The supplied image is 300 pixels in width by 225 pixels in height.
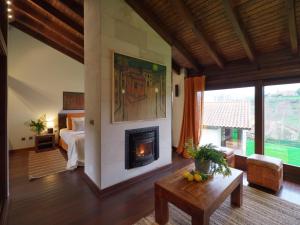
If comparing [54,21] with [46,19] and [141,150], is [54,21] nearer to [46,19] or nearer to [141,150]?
[46,19]

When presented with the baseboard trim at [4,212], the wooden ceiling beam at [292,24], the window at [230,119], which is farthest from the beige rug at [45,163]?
the wooden ceiling beam at [292,24]

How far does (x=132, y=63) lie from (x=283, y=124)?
316 cm

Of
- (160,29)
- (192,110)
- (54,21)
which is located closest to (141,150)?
(192,110)

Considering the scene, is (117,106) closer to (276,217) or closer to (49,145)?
(276,217)

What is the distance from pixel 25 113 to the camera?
16.1 feet

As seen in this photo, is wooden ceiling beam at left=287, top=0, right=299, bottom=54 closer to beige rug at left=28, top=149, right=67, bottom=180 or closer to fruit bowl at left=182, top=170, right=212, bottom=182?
fruit bowl at left=182, top=170, right=212, bottom=182

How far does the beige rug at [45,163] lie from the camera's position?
3.12 meters

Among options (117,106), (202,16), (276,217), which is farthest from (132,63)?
(276,217)

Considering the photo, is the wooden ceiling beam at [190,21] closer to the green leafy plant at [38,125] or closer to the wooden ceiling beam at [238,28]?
the wooden ceiling beam at [238,28]

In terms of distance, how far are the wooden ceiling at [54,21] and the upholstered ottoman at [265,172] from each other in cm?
452

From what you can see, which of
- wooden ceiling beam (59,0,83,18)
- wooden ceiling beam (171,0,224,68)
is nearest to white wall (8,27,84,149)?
wooden ceiling beam (59,0,83,18)

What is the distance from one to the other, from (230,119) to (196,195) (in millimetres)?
2748

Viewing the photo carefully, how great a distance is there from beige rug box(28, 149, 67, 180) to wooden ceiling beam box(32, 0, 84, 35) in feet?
11.3

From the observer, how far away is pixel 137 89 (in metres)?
2.71
